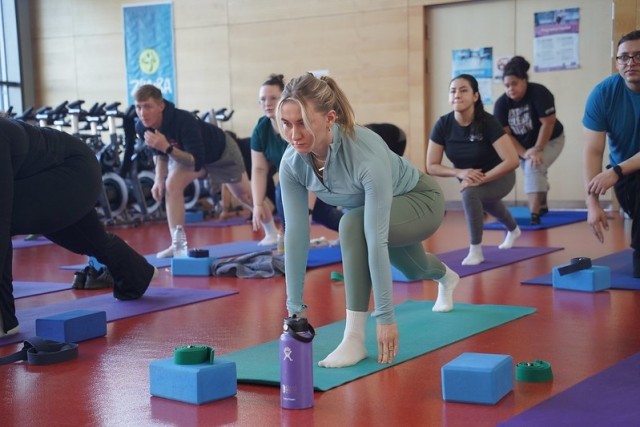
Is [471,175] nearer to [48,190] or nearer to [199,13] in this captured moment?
[48,190]

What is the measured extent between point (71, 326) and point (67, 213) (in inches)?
19.6

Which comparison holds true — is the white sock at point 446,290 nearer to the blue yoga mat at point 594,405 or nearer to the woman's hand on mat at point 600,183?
the woman's hand on mat at point 600,183

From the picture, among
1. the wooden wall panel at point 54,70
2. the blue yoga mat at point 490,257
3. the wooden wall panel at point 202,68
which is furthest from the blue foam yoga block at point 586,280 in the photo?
the wooden wall panel at point 54,70

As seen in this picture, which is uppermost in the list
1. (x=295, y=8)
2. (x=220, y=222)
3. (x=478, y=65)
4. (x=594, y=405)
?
(x=295, y=8)

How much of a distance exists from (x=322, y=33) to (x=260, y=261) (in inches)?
204

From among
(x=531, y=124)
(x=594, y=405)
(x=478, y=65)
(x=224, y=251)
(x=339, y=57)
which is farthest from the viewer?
(x=339, y=57)

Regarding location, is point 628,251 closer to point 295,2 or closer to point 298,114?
point 298,114

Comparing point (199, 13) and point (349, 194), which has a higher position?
point (199, 13)

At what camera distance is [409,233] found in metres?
Result: 2.93

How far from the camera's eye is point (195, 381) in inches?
91.9

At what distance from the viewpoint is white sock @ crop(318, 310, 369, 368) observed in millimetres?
2672

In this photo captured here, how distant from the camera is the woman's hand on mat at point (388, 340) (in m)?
2.57

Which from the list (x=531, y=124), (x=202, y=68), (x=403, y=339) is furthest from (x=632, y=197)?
(x=202, y=68)

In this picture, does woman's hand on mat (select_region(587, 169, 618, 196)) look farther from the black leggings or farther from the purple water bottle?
the black leggings
